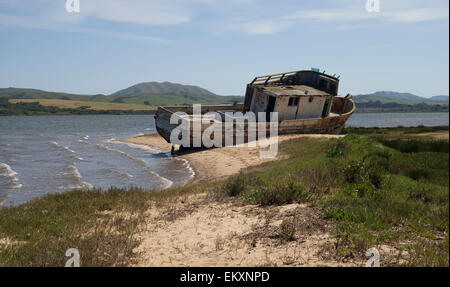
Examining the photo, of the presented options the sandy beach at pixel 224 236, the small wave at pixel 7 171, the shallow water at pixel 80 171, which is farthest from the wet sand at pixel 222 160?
the small wave at pixel 7 171

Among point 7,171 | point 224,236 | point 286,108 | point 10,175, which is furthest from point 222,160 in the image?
point 224,236

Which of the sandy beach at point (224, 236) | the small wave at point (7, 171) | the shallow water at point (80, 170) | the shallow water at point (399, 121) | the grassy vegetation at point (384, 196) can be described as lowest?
A: the small wave at point (7, 171)

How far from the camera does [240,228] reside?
6789mm

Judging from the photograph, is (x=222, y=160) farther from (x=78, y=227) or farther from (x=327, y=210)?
(x=327, y=210)

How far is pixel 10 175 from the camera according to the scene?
1881 centimetres

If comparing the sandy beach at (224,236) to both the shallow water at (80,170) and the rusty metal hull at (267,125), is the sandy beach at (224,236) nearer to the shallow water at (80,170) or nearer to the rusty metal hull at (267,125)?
the shallow water at (80,170)

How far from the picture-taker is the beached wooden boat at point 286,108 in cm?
2412

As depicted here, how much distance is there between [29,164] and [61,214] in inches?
643

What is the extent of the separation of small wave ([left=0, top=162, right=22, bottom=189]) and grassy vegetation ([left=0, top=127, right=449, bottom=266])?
7.15 metres

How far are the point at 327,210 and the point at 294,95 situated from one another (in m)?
19.0

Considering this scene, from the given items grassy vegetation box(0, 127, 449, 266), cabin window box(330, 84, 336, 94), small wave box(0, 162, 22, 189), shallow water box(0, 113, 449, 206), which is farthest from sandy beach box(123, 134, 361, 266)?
cabin window box(330, 84, 336, 94)

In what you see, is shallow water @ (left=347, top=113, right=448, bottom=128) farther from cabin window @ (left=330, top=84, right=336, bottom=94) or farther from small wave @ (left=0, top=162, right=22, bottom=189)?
small wave @ (left=0, top=162, right=22, bottom=189)

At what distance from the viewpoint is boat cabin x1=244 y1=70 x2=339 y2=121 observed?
25.0 meters
